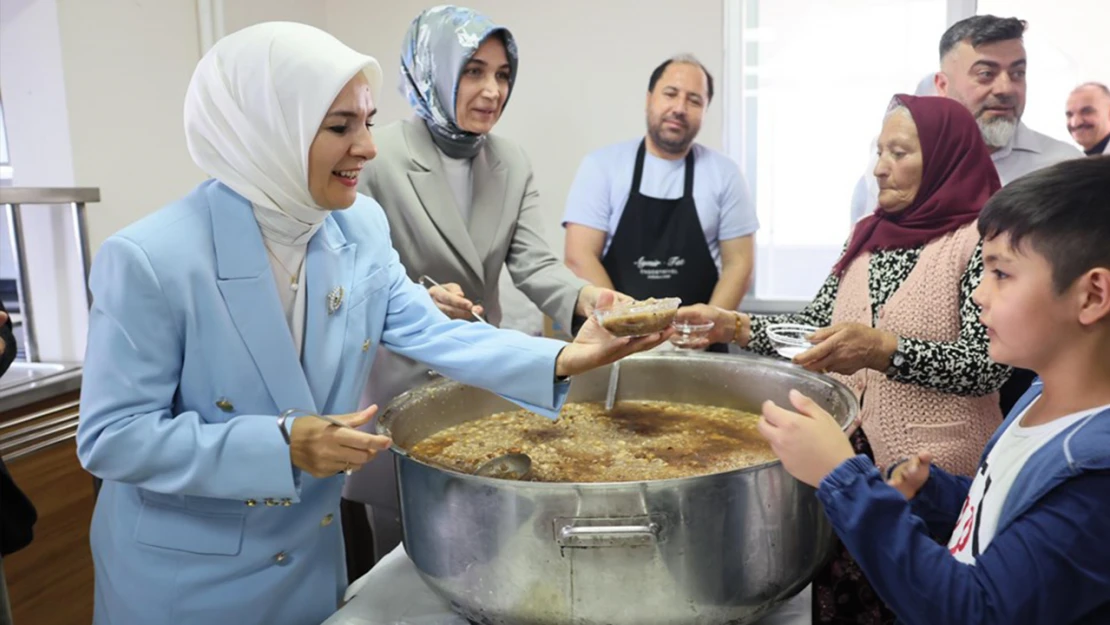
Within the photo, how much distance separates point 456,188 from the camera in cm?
199

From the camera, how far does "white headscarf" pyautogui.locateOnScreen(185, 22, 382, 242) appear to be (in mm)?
1099

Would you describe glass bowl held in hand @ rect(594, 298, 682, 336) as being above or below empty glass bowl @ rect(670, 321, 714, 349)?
above

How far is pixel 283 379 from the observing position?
114 cm

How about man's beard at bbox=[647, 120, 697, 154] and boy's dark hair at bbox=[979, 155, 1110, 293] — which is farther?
man's beard at bbox=[647, 120, 697, 154]

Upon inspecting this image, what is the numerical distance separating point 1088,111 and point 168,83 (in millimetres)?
3240

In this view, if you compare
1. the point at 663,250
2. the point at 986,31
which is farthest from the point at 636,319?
the point at 986,31

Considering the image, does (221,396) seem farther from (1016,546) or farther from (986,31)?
(986,31)

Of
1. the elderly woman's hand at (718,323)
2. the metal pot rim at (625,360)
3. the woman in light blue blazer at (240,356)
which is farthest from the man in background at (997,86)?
the woman in light blue blazer at (240,356)

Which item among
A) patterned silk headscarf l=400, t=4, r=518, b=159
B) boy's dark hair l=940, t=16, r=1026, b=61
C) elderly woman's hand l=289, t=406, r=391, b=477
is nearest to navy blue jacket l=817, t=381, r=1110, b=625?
elderly woman's hand l=289, t=406, r=391, b=477

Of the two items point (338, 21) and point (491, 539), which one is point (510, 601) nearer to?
point (491, 539)

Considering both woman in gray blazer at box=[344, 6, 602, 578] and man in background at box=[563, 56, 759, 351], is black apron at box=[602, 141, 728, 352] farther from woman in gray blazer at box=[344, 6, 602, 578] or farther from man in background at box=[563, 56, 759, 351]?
woman in gray blazer at box=[344, 6, 602, 578]

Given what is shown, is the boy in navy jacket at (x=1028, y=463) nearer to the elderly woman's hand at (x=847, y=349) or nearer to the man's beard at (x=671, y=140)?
the elderly woman's hand at (x=847, y=349)

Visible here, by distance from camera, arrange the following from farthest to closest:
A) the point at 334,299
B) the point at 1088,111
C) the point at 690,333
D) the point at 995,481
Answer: the point at 1088,111, the point at 690,333, the point at 334,299, the point at 995,481

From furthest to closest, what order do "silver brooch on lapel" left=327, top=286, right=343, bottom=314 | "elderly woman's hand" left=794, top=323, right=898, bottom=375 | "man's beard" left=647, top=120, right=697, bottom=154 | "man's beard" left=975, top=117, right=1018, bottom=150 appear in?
"man's beard" left=647, top=120, right=697, bottom=154 → "man's beard" left=975, top=117, right=1018, bottom=150 → "elderly woman's hand" left=794, top=323, right=898, bottom=375 → "silver brooch on lapel" left=327, top=286, right=343, bottom=314
